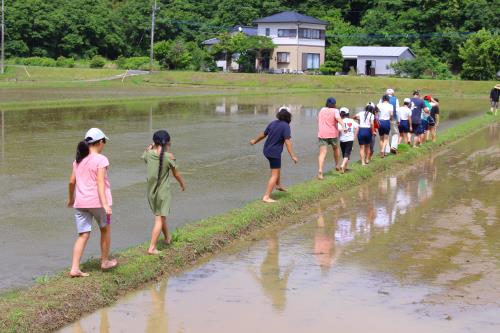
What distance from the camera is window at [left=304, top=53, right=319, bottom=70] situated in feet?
228

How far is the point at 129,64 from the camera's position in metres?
67.4

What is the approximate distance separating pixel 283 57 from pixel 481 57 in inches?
782

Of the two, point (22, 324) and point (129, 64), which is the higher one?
point (129, 64)

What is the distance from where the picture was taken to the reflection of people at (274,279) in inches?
269

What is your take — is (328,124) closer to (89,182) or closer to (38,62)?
(89,182)

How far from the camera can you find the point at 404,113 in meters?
17.5

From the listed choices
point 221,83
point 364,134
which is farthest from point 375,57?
point 364,134

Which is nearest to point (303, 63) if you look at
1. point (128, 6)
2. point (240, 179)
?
point (128, 6)

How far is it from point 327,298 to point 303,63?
209 ft

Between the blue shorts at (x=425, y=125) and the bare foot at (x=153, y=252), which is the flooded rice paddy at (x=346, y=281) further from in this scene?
the blue shorts at (x=425, y=125)

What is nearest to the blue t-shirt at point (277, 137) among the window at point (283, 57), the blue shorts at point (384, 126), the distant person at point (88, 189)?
the distant person at point (88, 189)

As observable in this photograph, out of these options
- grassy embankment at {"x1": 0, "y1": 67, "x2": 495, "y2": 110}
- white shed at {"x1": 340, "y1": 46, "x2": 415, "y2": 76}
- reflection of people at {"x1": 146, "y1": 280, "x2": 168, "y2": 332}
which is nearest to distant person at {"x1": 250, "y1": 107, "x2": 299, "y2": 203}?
reflection of people at {"x1": 146, "y1": 280, "x2": 168, "y2": 332}

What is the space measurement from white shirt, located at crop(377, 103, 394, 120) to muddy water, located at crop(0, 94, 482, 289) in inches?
74.6

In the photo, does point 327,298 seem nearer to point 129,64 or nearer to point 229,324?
point 229,324
